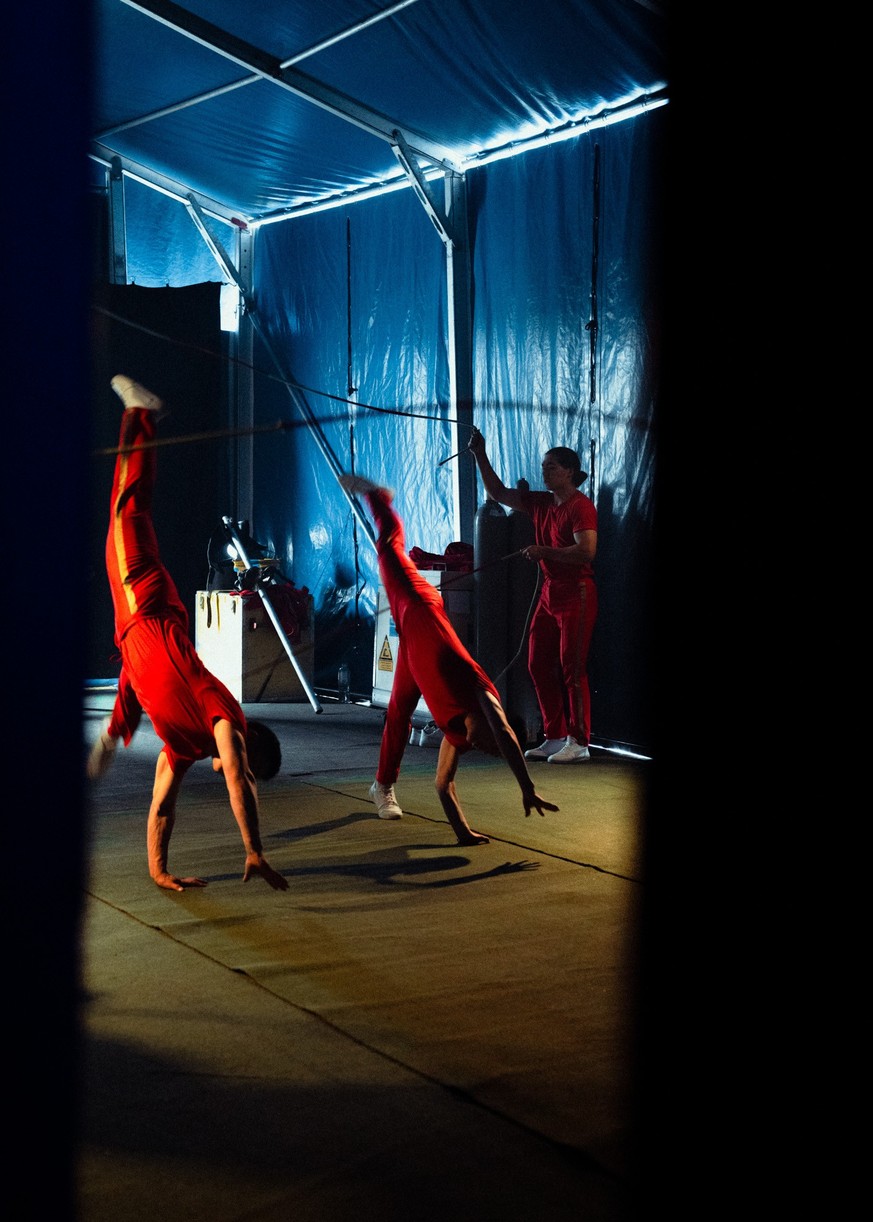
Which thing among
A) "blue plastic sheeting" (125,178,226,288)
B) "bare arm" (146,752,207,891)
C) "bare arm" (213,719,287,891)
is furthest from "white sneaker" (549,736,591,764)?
"blue plastic sheeting" (125,178,226,288)

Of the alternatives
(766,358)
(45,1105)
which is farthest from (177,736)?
(766,358)

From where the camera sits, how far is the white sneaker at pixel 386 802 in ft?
19.6

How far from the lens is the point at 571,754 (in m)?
7.75

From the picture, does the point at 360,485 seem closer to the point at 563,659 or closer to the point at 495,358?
the point at 563,659

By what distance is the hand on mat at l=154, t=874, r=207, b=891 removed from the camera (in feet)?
15.3

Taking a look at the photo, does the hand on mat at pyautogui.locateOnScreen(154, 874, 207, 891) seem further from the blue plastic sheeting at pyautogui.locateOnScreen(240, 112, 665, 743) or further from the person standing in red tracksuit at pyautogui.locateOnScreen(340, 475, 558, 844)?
the blue plastic sheeting at pyautogui.locateOnScreen(240, 112, 665, 743)

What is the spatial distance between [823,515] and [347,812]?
8.52 feet

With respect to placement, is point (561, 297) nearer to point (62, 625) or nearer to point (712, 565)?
point (712, 565)

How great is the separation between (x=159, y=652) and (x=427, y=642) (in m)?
1.17

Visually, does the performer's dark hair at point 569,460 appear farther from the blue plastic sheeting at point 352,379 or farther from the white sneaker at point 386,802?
the white sneaker at point 386,802

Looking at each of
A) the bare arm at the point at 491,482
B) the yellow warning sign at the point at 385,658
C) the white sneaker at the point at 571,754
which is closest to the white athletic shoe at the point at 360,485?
the bare arm at the point at 491,482

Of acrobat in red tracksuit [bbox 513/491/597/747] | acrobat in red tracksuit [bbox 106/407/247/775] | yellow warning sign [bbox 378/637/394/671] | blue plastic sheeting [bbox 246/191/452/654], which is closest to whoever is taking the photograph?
acrobat in red tracksuit [bbox 106/407/247/775]

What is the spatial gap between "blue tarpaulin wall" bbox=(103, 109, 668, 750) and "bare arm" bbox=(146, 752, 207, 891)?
2.86 meters

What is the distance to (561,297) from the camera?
8352 mm
